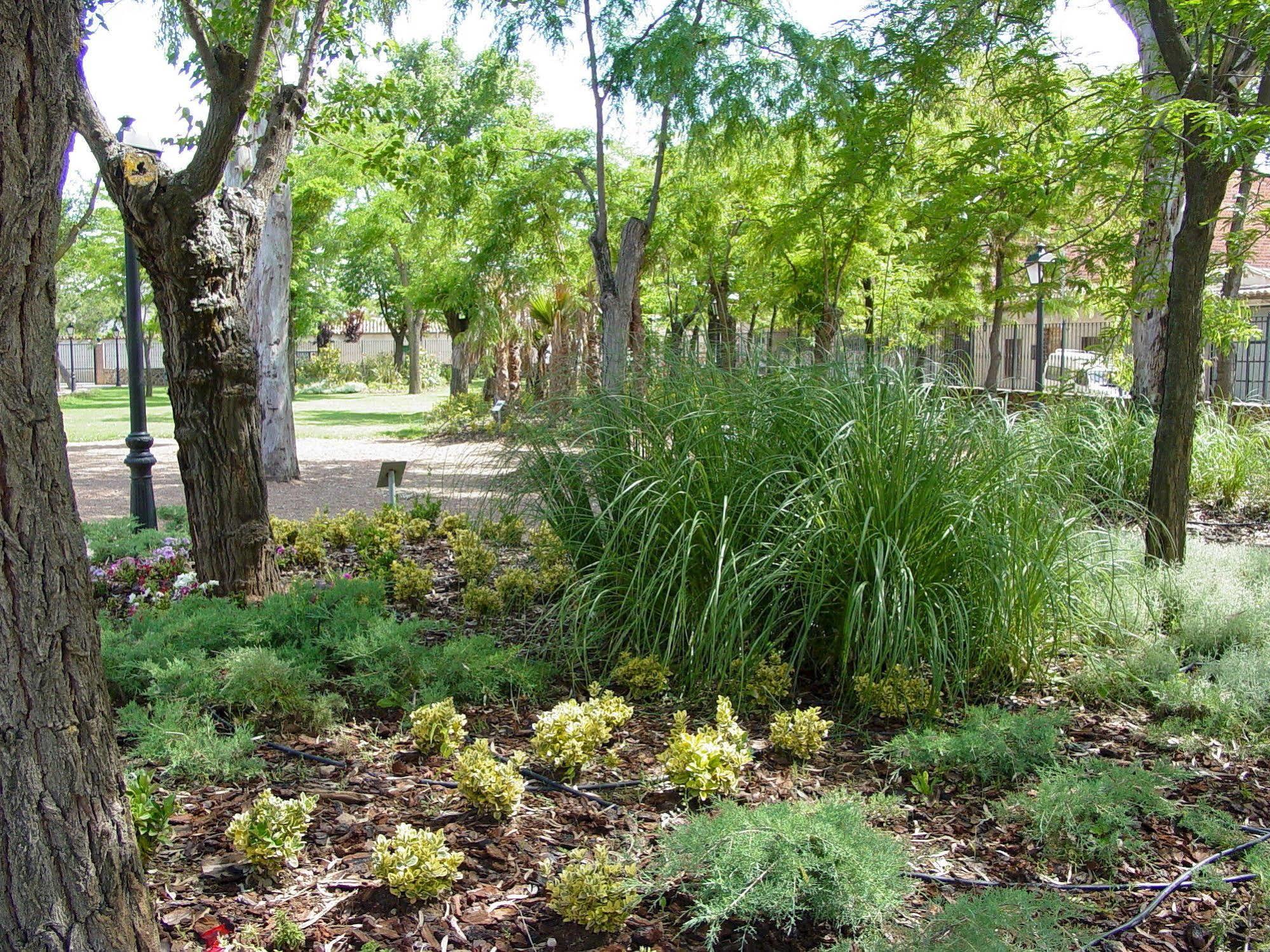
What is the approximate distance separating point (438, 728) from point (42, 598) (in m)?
1.73

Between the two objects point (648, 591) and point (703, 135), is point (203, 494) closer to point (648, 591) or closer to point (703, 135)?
point (648, 591)

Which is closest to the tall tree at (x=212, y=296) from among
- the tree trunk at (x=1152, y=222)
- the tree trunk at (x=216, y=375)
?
the tree trunk at (x=216, y=375)

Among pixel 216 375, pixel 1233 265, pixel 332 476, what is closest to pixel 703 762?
pixel 216 375

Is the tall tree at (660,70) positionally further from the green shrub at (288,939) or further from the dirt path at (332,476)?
the green shrub at (288,939)

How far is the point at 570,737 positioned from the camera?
3.32m

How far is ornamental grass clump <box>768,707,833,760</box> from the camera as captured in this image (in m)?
3.52

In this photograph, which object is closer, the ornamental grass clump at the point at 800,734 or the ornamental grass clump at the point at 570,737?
the ornamental grass clump at the point at 570,737

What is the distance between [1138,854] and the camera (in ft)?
9.71

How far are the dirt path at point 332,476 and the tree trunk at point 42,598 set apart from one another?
3.60 m

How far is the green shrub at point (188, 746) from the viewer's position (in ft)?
10.6

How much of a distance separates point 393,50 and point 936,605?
20.4 ft

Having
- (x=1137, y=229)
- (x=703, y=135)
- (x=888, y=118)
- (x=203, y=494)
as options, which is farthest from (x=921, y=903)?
(x=703, y=135)

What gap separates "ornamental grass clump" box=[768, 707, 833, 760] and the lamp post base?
19.6 ft

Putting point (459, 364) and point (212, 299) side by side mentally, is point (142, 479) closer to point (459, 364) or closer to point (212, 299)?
point (212, 299)
